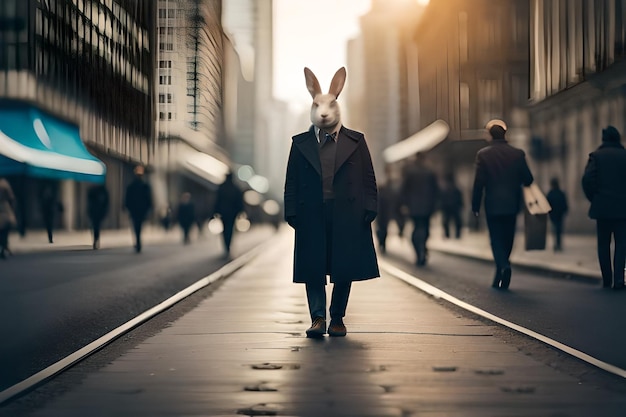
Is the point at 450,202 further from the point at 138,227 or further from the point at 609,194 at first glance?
the point at 609,194

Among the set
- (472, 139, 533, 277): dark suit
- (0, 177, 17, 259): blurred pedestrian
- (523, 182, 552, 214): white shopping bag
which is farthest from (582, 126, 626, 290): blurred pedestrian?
(0, 177, 17, 259): blurred pedestrian

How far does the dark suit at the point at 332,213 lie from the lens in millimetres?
7445

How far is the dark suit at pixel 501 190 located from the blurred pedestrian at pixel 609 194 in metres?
0.75

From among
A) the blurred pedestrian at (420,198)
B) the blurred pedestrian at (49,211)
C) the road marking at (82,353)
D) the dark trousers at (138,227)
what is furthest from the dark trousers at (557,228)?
the road marking at (82,353)

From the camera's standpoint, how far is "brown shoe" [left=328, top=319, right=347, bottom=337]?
7574 millimetres

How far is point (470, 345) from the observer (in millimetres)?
7008

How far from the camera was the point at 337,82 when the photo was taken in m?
7.88

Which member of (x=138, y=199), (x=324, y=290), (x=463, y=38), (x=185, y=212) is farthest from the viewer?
(x=463, y=38)

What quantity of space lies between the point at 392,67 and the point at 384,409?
19311cm

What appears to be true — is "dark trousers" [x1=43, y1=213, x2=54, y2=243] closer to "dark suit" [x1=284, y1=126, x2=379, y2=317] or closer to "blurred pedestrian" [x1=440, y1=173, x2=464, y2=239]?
"dark suit" [x1=284, y1=126, x2=379, y2=317]

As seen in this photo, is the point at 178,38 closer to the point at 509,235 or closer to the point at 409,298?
the point at 409,298

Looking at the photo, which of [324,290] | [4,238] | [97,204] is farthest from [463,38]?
[324,290]

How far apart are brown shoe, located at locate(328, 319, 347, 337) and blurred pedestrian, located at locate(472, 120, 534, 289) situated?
14.3 ft

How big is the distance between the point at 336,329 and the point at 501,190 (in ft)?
15.7
